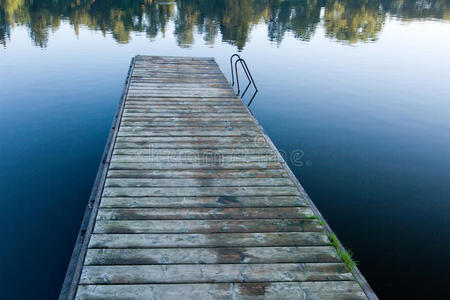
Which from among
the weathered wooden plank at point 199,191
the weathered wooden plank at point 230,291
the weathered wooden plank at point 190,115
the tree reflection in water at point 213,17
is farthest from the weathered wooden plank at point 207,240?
the tree reflection in water at point 213,17

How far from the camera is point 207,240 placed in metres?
5.51

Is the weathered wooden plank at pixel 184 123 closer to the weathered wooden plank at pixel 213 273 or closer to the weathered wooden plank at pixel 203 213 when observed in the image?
the weathered wooden plank at pixel 203 213

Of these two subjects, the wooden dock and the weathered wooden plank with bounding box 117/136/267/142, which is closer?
the wooden dock

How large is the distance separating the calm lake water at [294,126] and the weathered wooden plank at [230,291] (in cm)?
290

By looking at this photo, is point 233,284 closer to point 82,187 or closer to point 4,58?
point 82,187

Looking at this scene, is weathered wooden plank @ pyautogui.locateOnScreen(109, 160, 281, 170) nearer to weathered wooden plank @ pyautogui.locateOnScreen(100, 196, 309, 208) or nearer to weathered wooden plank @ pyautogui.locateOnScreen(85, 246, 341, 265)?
weathered wooden plank @ pyautogui.locateOnScreen(100, 196, 309, 208)

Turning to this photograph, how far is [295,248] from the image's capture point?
5.45 m

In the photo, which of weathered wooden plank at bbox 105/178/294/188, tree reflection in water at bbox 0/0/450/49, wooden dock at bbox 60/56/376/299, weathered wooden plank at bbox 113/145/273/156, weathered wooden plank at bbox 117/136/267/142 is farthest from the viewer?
tree reflection in water at bbox 0/0/450/49

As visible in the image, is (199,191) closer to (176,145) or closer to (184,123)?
(176,145)

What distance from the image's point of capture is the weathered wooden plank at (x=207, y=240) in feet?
17.4

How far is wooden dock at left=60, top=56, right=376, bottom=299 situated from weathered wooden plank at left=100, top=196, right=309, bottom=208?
0.02 m

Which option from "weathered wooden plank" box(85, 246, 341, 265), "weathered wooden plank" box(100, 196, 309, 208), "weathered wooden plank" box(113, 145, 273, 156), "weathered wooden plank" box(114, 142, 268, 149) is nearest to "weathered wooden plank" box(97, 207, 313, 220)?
"weathered wooden plank" box(100, 196, 309, 208)

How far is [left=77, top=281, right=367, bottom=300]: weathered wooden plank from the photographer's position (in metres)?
4.46

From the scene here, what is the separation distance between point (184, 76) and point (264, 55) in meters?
15.1
